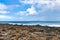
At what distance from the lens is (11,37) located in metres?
4.97

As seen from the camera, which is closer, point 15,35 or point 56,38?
point 56,38

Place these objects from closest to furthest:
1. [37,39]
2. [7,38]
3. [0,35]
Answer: [37,39]
[7,38]
[0,35]

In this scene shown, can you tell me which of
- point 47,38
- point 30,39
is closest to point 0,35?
point 30,39

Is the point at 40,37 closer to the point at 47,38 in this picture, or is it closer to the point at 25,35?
the point at 47,38

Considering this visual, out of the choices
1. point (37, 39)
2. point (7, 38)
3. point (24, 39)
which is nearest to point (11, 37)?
point (7, 38)

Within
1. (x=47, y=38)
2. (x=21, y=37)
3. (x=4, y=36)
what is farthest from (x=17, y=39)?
(x=47, y=38)

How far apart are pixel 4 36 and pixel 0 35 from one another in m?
0.23

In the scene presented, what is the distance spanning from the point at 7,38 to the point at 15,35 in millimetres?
269

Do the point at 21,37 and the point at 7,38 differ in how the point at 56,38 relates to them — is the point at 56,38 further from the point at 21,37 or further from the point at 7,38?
the point at 7,38

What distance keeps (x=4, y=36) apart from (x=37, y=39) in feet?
3.48

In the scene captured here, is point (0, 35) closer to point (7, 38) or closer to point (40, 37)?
point (7, 38)

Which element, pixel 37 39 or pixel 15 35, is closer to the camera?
pixel 37 39

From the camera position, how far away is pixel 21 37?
4.95 m

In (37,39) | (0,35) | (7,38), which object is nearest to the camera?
(37,39)
